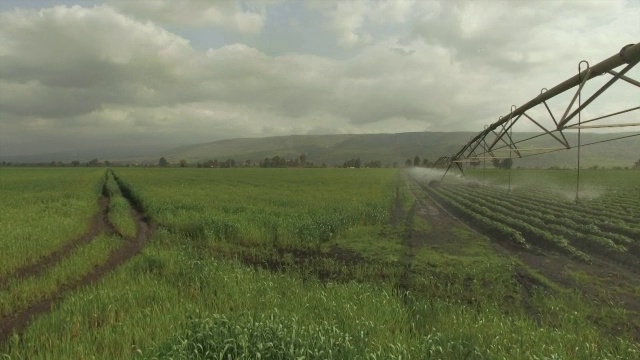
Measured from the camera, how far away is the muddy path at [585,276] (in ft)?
29.3

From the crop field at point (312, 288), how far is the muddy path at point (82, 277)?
59mm

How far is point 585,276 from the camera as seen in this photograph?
10.9 meters

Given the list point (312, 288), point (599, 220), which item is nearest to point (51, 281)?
point (312, 288)

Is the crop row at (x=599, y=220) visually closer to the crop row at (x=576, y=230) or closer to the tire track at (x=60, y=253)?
the crop row at (x=576, y=230)

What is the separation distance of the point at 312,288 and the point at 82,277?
699 cm

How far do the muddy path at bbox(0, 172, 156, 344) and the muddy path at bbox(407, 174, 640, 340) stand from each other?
12193mm

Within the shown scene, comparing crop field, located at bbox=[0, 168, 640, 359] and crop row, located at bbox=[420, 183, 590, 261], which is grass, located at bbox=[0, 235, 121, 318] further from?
crop row, located at bbox=[420, 183, 590, 261]

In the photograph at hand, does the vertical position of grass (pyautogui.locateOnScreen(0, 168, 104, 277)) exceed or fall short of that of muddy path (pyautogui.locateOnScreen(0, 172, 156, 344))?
it exceeds it

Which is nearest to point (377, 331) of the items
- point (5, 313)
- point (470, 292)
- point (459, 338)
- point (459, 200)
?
point (459, 338)

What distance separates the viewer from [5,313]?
825 centimetres

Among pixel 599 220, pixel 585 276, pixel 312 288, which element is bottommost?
pixel 585 276

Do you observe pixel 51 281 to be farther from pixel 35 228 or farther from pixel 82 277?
pixel 35 228

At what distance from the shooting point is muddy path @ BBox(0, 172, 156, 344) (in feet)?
25.9

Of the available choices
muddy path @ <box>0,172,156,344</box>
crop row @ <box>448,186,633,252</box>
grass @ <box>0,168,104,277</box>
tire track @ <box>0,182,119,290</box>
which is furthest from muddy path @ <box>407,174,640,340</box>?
grass @ <box>0,168,104,277</box>
